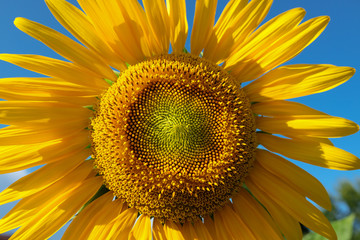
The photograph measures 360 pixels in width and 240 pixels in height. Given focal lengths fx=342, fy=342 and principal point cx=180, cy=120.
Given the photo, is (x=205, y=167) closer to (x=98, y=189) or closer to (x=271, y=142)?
(x=271, y=142)

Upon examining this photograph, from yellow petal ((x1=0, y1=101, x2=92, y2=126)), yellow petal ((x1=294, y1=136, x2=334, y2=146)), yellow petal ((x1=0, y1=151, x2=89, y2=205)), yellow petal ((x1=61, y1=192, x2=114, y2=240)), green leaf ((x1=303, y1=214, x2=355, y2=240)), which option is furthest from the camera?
green leaf ((x1=303, y1=214, x2=355, y2=240))

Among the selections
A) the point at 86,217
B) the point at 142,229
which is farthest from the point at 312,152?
the point at 86,217

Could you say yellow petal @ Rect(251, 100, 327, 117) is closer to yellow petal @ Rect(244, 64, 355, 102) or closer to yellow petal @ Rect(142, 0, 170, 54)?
yellow petal @ Rect(244, 64, 355, 102)

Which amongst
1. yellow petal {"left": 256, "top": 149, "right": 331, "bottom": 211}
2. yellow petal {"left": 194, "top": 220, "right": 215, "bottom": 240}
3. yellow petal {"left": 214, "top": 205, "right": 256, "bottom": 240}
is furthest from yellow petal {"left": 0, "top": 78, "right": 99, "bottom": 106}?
yellow petal {"left": 256, "top": 149, "right": 331, "bottom": 211}

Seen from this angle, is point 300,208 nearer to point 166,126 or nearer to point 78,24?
point 166,126

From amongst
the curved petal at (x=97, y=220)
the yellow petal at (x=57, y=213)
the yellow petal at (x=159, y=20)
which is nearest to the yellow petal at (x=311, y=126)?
the yellow petal at (x=159, y=20)

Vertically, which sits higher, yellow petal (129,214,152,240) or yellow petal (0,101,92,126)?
yellow petal (0,101,92,126)

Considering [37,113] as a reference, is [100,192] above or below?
below

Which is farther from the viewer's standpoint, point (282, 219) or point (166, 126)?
point (282, 219)
